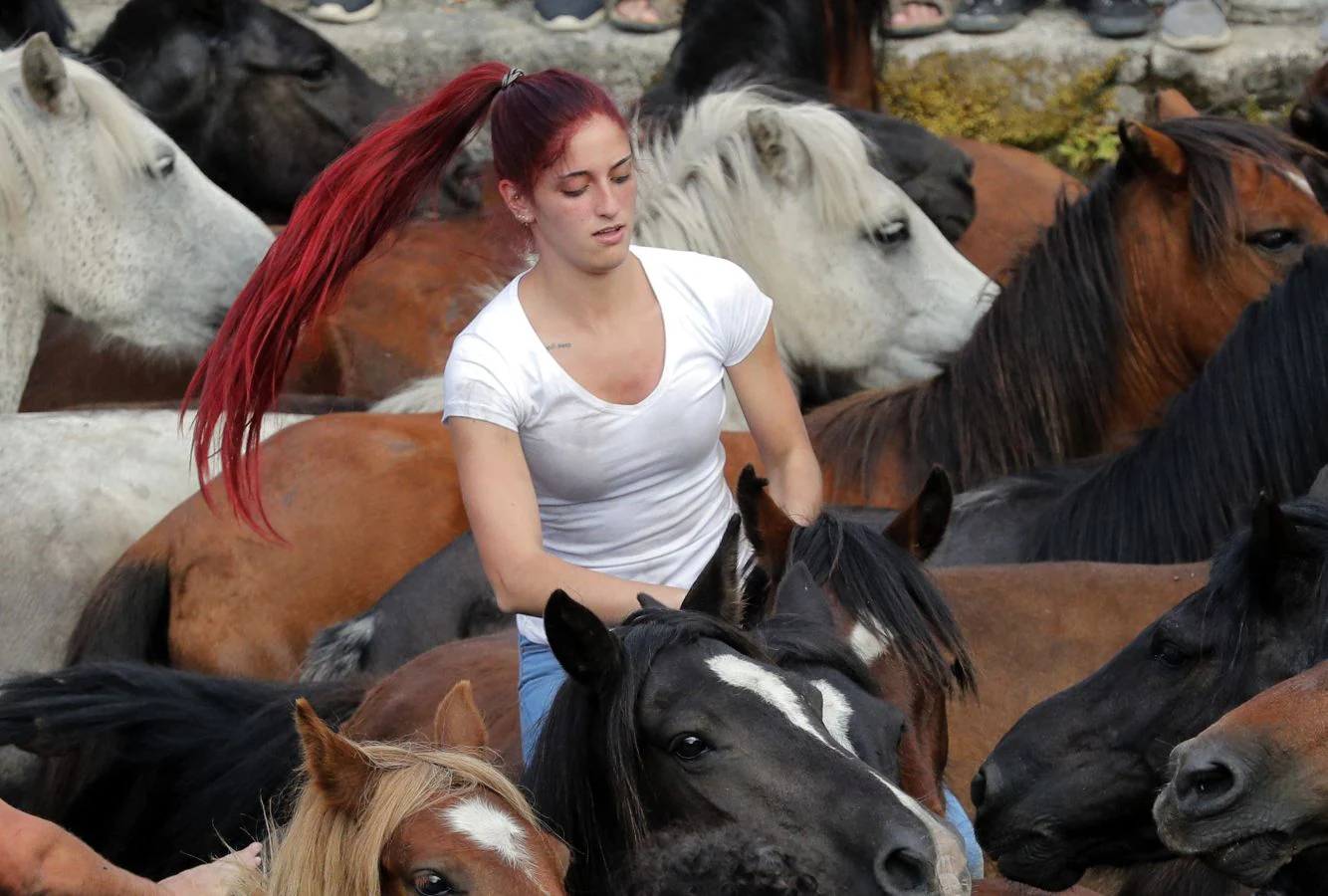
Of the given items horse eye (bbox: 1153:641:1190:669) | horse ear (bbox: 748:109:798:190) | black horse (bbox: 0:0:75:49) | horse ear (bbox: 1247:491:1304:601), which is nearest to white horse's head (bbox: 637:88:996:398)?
horse ear (bbox: 748:109:798:190)

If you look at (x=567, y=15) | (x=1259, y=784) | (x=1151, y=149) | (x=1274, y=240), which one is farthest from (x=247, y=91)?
(x=1259, y=784)

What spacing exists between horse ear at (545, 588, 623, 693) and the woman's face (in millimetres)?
627

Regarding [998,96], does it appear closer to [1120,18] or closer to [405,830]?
[1120,18]

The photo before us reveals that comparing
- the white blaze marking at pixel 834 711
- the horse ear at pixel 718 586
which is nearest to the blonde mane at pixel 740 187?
the horse ear at pixel 718 586

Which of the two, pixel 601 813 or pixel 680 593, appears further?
pixel 680 593

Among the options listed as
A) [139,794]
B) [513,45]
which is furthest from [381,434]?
[513,45]

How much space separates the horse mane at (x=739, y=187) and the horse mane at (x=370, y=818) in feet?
10.0

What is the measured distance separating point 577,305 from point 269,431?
2.19 meters

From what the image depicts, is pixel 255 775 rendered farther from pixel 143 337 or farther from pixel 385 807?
pixel 143 337

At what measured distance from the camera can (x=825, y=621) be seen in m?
2.61

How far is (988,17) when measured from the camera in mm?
7277

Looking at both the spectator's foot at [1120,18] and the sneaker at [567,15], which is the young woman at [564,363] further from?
the spectator's foot at [1120,18]

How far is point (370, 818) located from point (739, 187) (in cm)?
334

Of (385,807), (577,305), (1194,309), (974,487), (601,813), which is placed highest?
(577,305)
